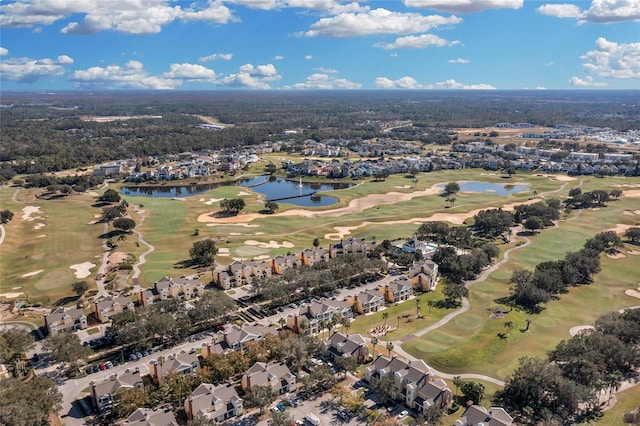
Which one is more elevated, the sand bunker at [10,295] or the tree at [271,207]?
the tree at [271,207]

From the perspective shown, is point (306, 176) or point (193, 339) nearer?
point (193, 339)

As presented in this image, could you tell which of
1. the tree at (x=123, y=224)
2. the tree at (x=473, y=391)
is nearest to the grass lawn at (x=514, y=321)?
the tree at (x=473, y=391)

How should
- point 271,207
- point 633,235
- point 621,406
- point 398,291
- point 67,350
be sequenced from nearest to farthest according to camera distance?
point 621,406 → point 67,350 → point 398,291 → point 633,235 → point 271,207

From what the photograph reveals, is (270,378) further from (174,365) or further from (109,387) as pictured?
(109,387)

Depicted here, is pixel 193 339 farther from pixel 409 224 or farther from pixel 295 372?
pixel 409 224

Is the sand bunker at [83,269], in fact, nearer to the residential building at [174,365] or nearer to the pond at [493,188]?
the residential building at [174,365]

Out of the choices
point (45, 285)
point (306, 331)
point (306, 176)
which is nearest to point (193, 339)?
point (306, 331)

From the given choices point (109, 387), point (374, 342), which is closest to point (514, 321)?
point (374, 342)
